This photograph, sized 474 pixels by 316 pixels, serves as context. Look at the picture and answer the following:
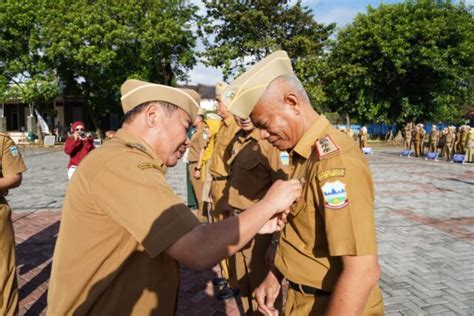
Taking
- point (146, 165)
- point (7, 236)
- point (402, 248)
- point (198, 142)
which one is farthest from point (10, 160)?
point (402, 248)

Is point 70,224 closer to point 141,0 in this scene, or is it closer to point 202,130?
point 202,130

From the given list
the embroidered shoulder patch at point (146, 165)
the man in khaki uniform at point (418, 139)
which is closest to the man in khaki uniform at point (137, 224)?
the embroidered shoulder patch at point (146, 165)

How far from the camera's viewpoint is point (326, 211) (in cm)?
153

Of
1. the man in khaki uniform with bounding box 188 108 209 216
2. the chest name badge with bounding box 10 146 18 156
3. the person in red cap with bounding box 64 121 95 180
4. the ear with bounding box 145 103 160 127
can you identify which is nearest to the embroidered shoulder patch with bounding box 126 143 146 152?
the ear with bounding box 145 103 160 127

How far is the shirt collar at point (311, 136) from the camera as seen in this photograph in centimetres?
182

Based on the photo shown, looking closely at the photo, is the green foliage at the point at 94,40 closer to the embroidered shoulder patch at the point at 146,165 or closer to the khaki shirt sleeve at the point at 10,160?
the khaki shirt sleeve at the point at 10,160

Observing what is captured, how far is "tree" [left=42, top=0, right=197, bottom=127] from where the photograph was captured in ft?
84.2

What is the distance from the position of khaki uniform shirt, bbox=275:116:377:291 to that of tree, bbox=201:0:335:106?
27.1m

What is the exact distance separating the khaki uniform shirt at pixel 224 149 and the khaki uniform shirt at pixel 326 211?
8.07ft

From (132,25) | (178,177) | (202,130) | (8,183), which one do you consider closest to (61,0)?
(132,25)

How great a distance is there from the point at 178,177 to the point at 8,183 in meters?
10.0

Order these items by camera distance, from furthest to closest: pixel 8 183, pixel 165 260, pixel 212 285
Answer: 1. pixel 212 285
2. pixel 8 183
3. pixel 165 260

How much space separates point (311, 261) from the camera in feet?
5.71

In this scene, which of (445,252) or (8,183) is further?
(445,252)
